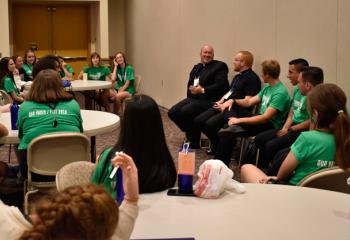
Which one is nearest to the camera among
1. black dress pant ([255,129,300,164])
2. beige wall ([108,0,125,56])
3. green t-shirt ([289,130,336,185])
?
green t-shirt ([289,130,336,185])

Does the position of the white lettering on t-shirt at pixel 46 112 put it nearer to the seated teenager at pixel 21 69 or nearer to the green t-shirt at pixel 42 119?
the green t-shirt at pixel 42 119

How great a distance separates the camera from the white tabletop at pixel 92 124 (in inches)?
144

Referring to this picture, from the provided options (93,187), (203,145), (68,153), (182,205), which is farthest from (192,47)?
(93,187)

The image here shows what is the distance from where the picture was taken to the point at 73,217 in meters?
1.17

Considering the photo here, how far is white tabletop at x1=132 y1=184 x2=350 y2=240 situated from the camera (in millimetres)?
1863

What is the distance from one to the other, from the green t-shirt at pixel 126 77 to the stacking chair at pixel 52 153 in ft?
18.0

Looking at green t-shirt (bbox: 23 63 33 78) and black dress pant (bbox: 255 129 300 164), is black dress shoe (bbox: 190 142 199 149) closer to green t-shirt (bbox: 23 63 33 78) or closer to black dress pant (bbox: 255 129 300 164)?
black dress pant (bbox: 255 129 300 164)

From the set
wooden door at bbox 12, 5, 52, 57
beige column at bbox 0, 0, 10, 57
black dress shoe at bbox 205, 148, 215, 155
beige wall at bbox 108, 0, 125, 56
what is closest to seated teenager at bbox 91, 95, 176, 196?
black dress shoe at bbox 205, 148, 215, 155

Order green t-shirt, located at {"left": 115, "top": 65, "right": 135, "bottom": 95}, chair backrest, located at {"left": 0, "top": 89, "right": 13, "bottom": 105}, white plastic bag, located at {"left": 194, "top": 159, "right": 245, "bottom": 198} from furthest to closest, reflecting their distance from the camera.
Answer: green t-shirt, located at {"left": 115, "top": 65, "right": 135, "bottom": 95} < chair backrest, located at {"left": 0, "top": 89, "right": 13, "bottom": 105} < white plastic bag, located at {"left": 194, "top": 159, "right": 245, "bottom": 198}

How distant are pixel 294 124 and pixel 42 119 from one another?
2469 millimetres

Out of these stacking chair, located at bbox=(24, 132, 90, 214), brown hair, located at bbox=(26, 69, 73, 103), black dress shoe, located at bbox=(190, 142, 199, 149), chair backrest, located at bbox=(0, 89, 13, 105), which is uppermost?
brown hair, located at bbox=(26, 69, 73, 103)

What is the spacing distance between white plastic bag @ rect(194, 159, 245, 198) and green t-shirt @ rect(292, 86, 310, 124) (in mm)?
2602

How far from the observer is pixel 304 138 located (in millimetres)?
2791

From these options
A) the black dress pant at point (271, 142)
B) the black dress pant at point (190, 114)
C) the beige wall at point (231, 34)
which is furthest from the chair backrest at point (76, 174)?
the black dress pant at point (190, 114)
